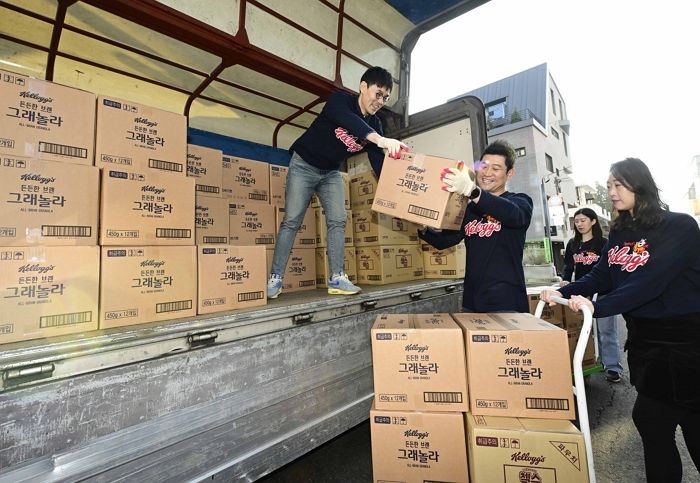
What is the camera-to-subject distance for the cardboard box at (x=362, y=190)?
3.84 m

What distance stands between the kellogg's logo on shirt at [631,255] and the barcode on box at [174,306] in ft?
7.56

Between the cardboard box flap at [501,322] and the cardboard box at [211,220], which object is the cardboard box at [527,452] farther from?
the cardboard box at [211,220]

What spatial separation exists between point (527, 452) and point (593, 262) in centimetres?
377

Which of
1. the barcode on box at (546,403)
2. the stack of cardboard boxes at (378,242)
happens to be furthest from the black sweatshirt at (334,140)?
the barcode on box at (546,403)

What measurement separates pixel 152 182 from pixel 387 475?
1.90 meters

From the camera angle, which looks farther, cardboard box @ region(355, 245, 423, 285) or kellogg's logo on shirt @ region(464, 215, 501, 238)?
cardboard box @ region(355, 245, 423, 285)

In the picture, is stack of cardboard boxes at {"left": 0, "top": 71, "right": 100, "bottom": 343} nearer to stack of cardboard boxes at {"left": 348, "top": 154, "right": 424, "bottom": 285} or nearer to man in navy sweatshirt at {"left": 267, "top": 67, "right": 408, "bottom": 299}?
man in navy sweatshirt at {"left": 267, "top": 67, "right": 408, "bottom": 299}

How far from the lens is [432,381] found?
5.18 ft

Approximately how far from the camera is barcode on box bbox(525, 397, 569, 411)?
57.7 inches

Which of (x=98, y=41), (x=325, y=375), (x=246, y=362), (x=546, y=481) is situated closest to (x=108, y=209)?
(x=246, y=362)

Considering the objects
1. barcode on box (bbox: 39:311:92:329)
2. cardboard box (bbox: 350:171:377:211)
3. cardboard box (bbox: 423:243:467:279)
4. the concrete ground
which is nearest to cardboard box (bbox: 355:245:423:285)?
cardboard box (bbox: 423:243:467:279)

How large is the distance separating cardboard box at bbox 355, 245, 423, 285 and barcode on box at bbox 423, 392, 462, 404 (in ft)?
6.25

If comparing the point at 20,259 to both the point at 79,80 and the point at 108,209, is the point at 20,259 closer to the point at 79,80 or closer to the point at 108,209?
the point at 108,209

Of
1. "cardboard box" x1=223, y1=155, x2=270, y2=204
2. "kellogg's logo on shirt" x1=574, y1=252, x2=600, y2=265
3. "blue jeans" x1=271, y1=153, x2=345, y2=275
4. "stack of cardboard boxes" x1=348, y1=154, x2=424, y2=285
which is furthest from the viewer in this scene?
"kellogg's logo on shirt" x1=574, y1=252, x2=600, y2=265
